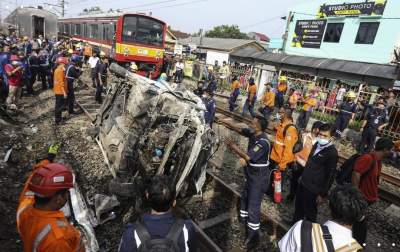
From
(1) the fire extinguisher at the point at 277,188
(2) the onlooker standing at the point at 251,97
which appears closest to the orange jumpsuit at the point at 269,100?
(2) the onlooker standing at the point at 251,97

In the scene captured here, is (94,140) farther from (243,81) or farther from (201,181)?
(243,81)

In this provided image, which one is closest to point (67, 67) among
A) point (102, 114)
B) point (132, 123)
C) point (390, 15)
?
point (102, 114)

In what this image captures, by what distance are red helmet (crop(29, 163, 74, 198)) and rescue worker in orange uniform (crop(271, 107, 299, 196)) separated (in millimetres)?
4109

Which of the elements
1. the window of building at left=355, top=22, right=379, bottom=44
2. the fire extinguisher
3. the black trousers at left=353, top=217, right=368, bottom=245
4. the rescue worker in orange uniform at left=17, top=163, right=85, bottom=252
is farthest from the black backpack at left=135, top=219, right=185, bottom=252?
the window of building at left=355, top=22, right=379, bottom=44

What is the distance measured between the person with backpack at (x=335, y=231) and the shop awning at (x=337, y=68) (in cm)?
1717

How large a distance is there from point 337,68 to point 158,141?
17.8 m

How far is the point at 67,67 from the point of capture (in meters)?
8.76

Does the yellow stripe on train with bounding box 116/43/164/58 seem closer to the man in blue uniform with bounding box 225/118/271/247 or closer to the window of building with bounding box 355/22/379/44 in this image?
the man in blue uniform with bounding box 225/118/271/247

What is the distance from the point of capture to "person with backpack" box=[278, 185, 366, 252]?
2.00 meters

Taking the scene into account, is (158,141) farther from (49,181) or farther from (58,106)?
(58,106)

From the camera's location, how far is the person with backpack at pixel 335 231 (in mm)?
2000

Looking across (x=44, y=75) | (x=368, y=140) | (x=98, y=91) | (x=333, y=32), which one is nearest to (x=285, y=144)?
(x=368, y=140)

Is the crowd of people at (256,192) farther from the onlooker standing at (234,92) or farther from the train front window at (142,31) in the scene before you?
the train front window at (142,31)

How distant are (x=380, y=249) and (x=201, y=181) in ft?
10.5
